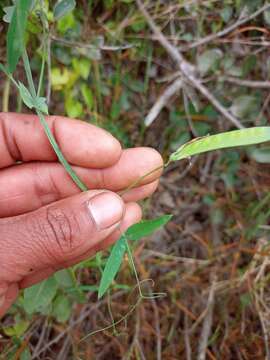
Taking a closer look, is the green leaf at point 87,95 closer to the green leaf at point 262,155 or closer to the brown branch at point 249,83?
the brown branch at point 249,83

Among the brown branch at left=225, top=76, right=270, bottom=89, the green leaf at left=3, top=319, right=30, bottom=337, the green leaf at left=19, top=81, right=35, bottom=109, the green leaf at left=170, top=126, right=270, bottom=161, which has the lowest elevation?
the green leaf at left=3, top=319, right=30, bottom=337

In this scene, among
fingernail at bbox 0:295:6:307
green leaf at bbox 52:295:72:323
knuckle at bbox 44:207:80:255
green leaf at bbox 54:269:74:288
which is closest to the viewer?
knuckle at bbox 44:207:80:255

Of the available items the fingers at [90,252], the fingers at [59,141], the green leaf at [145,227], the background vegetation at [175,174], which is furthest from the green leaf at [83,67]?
the green leaf at [145,227]

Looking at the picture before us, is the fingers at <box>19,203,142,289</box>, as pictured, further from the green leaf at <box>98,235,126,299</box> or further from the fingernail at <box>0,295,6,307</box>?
the green leaf at <box>98,235,126,299</box>

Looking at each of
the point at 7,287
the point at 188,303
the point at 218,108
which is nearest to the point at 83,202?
the point at 7,287

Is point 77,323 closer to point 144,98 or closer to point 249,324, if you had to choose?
point 249,324

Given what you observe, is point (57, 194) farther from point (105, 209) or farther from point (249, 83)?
point (249, 83)

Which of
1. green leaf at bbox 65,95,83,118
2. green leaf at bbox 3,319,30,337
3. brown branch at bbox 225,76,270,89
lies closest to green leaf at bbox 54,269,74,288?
green leaf at bbox 3,319,30,337

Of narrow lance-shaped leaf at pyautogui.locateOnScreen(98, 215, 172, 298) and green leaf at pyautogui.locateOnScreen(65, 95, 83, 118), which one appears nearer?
narrow lance-shaped leaf at pyautogui.locateOnScreen(98, 215, 172, 298)
